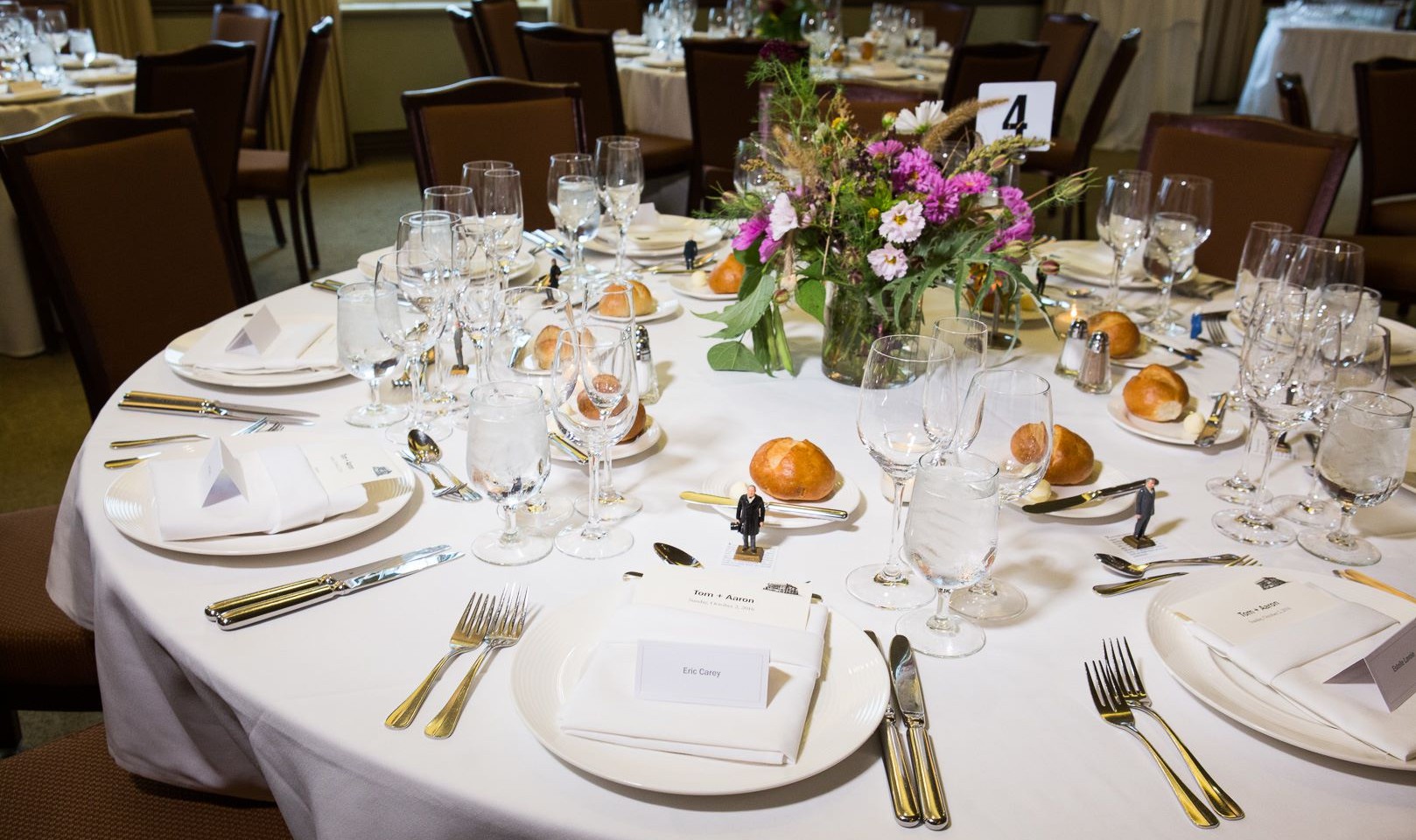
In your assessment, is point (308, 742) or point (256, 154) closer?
point (308, 742)

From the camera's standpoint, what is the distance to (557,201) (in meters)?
1.89

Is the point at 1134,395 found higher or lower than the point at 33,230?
lower

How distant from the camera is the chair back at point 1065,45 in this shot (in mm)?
4720

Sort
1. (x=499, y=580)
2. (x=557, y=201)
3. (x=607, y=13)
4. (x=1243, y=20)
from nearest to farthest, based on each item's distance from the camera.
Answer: (x=499, y=580) → (x=557, y=201) → (x=607, y=13) → (x=1243, y=20)

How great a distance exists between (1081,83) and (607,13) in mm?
3666

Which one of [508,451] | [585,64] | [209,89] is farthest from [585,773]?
[585,64]

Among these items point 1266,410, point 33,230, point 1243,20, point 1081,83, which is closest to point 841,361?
point 1266,410

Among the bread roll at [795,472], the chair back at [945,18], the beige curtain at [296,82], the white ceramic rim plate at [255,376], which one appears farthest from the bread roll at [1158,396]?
the beige curtain at [296,82]

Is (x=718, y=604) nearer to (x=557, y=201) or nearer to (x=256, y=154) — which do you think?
(x=557, y=201)

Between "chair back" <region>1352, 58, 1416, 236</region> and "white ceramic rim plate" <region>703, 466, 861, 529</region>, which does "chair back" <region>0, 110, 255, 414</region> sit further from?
"chair back" <region>1352, 58, 1416, 236</region>

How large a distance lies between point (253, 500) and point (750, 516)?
1.71 feet

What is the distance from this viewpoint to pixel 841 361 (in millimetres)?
1546

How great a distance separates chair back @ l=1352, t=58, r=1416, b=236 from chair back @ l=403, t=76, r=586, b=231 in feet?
8.58

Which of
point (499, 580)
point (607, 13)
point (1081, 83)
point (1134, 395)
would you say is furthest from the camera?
point (1081, 83)
